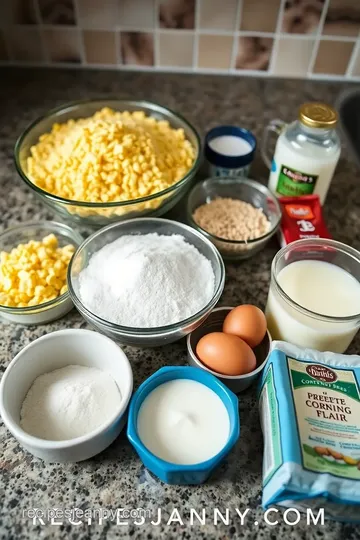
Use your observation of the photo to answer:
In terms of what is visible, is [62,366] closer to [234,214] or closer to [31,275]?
[31,275]

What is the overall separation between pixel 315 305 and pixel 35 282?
50 cm

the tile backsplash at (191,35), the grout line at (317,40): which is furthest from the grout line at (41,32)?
the grout line at (317,40)

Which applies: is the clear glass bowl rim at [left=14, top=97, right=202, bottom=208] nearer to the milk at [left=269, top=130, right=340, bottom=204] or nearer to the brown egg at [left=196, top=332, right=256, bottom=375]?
the milk at [left=269, top=130, right=340, bottom=204]

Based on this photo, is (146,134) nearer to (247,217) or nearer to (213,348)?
(247,217)

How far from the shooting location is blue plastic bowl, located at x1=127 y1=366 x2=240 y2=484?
0.64 meters

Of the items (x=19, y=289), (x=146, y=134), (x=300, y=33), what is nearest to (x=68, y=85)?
(x=146, y=134)

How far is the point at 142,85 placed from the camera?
1420 millimetres

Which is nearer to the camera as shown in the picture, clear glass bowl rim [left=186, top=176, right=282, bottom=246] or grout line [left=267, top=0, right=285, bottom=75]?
clear glass bowl rim [left=186, top=176, right=282, bottom=246]

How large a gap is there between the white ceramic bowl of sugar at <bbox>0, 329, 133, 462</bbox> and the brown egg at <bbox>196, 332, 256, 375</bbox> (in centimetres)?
13

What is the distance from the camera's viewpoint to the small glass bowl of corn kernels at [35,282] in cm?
86

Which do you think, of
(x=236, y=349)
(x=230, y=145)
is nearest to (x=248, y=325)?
(x=236, y=349)

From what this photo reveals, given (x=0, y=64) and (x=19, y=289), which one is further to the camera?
(x=0, y=64)

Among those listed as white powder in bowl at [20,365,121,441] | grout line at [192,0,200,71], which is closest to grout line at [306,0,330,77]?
grout line at [192,0,200,71]

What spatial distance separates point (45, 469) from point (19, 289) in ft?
1.04
